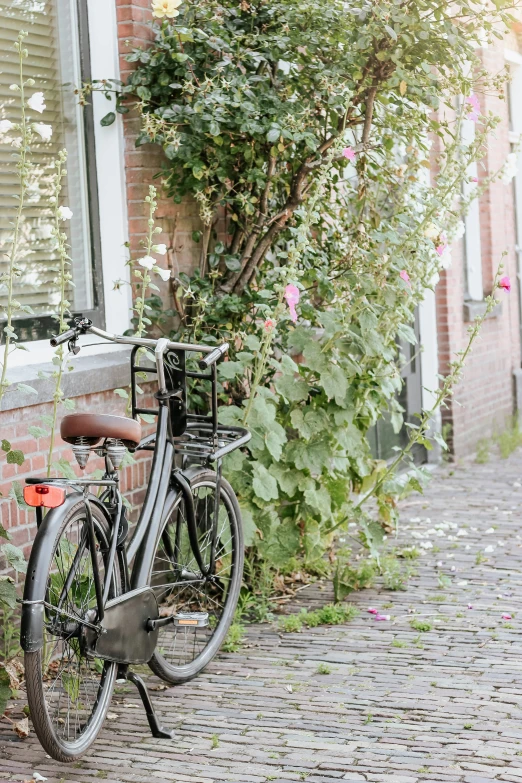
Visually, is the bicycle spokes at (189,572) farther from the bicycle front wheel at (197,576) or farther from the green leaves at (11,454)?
the green leaves at (11,454)

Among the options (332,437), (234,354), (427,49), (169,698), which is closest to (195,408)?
(234,354)

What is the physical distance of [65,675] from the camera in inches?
143

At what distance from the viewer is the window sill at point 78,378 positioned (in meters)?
4.38

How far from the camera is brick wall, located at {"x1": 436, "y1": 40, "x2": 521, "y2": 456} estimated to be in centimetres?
984

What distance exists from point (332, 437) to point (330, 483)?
0.36 meters

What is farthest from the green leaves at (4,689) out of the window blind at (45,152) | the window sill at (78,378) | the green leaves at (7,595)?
the window blind at (45,152)

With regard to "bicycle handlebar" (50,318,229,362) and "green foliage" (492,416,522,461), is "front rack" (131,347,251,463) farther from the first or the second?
"green foliage" (492,416,522,461)

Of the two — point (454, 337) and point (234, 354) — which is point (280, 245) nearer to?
point (234, 354)

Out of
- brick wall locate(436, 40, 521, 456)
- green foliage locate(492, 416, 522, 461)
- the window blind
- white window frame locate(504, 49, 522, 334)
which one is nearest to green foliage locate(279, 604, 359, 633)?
the window blind

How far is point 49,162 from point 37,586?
2.49 metres

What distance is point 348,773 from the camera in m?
3.43

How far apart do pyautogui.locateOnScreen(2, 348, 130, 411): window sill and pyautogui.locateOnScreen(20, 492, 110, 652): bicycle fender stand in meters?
1.02

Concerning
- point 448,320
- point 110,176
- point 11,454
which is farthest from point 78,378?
point 448,320

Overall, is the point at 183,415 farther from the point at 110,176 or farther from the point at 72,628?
the point at 110,176
